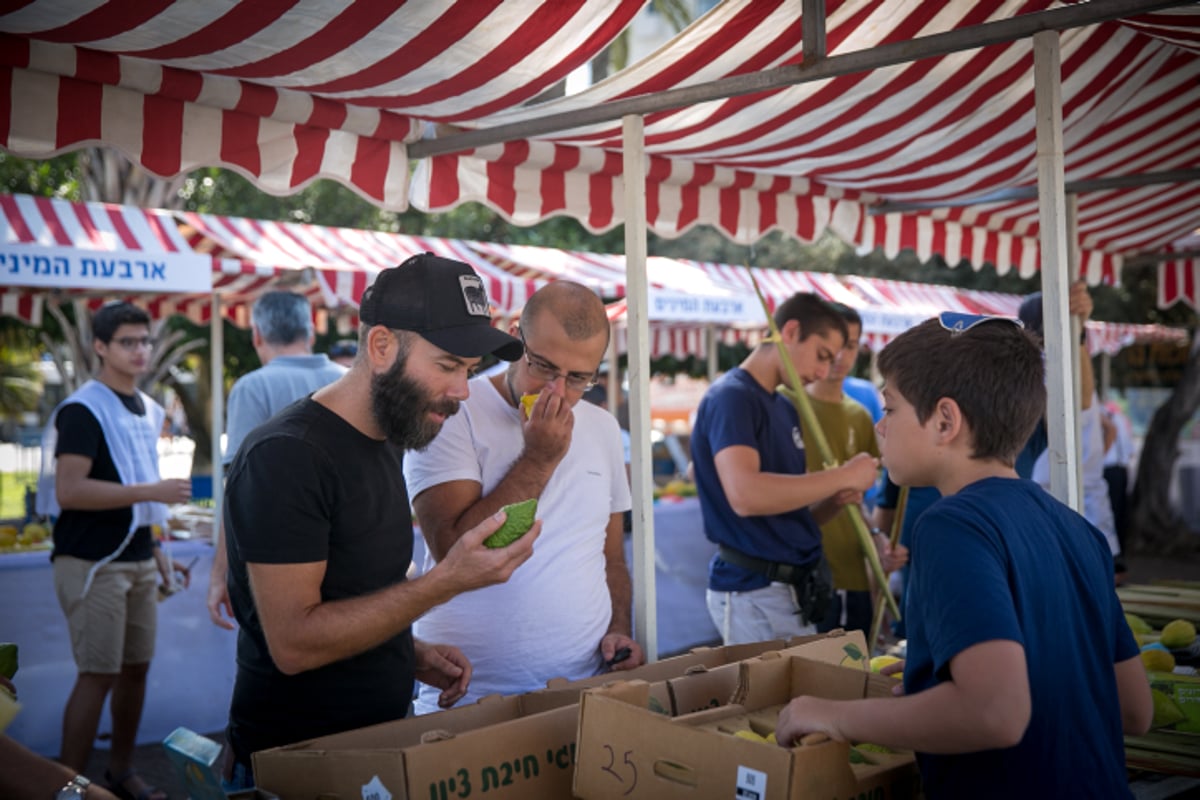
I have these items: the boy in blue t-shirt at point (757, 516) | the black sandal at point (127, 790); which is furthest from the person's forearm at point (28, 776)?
the black sandal at point (127, 790)

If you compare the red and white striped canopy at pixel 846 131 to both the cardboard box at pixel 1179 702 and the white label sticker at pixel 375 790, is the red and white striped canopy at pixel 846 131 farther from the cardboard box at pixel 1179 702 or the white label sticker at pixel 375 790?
the white label sticker at pixel 375 790

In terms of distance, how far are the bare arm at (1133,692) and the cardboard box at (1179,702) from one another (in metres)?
0.95

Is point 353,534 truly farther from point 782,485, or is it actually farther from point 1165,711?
point 1165,711

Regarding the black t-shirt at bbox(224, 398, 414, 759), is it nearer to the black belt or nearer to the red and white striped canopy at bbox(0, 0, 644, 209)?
the red and white striped canopy at bbox(0, 0, 644, 209)

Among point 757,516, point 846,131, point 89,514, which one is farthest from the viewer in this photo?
point 89,514

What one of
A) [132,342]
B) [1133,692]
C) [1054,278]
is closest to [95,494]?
[132,342]

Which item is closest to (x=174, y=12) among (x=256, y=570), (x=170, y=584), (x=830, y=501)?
(x=256, y=570)

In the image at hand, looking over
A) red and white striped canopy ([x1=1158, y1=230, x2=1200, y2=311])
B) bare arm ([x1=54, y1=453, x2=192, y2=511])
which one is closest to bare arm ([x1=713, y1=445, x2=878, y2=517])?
bare arm ([x1=54, y1=453, x2=192, y2=511])

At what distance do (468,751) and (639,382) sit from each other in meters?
1.40

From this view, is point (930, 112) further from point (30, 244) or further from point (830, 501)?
point (30, 244)

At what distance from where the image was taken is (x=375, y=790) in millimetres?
1746

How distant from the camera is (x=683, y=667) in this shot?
8.24 ft

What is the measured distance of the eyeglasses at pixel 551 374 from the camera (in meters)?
2.62

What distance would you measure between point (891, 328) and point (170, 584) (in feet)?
24.2
